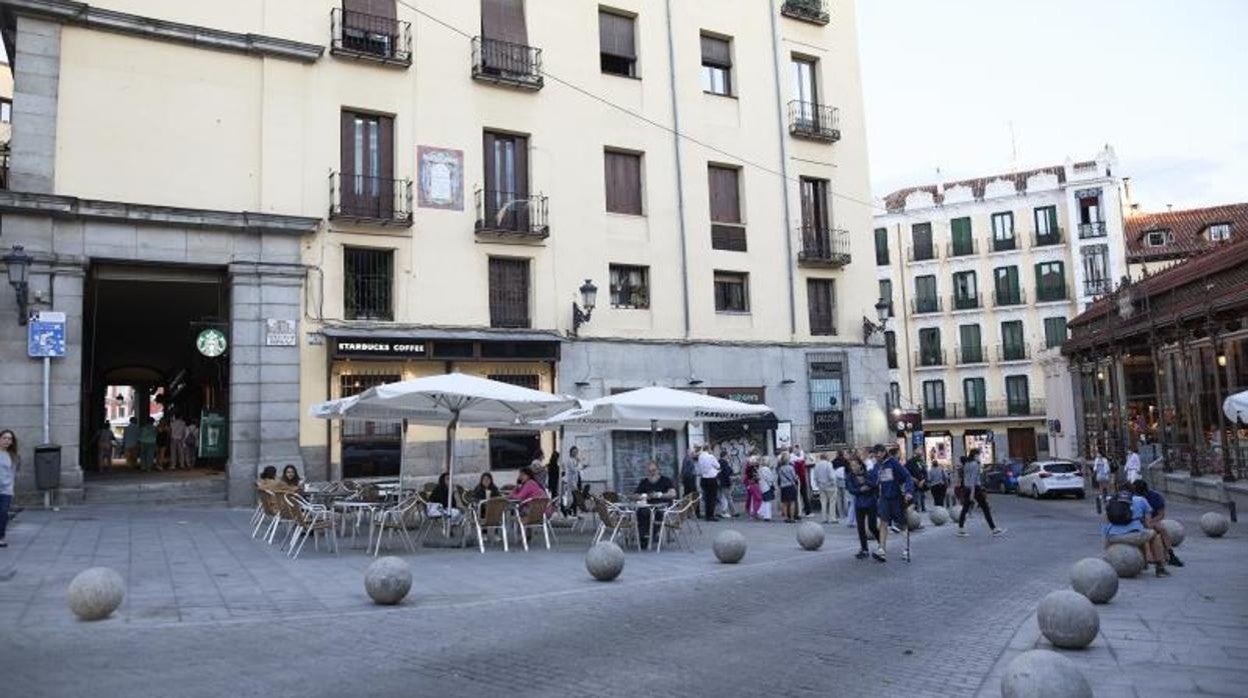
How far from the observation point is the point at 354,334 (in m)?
20.8

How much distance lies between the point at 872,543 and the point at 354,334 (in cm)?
1166

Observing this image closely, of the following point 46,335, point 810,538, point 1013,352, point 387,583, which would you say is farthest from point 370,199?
point 1013,352

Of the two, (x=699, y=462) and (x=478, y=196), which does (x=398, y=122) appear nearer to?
(x=478, y=196)

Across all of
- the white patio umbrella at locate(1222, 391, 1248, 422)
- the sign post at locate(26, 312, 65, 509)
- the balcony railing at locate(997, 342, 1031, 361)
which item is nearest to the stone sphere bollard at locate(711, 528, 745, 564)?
the white patio umbrella at locate(1222, 391, 1248, 422)

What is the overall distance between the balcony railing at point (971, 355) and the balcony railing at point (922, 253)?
218 inches

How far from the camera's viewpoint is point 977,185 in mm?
56125

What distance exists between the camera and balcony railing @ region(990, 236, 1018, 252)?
54188mm

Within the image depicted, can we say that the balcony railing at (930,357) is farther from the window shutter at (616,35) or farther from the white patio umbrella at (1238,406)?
the white patio umbrella at (1238,406)

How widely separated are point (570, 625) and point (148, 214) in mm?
14774

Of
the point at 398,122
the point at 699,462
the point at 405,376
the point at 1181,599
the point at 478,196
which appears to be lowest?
the point at 1181,599

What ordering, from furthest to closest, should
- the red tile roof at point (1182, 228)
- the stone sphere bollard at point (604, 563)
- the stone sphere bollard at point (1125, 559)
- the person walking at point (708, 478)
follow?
the red tile roof at point (1182, 228) < the person walking at point (708, 478) < the stone sphere bollard at point (1125, 559) < the stone sphere bollard at point (604, 563)

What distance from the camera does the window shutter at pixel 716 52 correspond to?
28.3 meters

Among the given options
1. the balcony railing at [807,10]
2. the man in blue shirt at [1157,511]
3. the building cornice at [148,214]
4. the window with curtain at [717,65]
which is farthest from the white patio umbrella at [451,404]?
the balcony railing at [807,10]

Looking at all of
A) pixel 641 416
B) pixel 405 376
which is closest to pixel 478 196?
pixel 405 376
